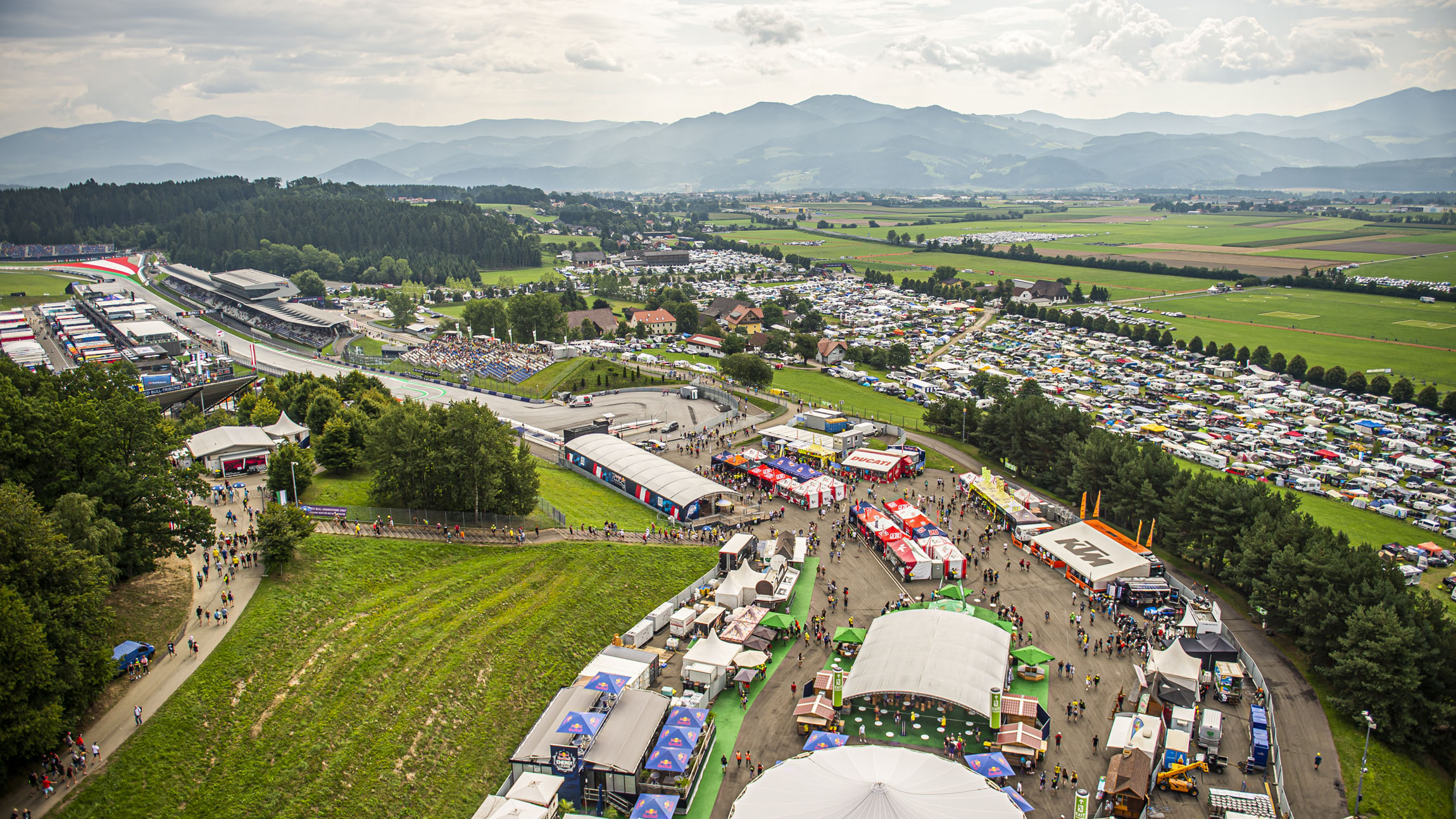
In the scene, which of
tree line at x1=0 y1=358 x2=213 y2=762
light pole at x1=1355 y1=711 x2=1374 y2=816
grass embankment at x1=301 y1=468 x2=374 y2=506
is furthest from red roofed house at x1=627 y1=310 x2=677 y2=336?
light pole at x1=1355 y1=711 x2=1374 y2=816

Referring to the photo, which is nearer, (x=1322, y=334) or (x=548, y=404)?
(x=548, y=404)

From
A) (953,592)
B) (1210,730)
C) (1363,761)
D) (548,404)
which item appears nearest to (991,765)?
(1210,730)

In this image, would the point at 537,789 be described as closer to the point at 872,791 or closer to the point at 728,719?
the point at 728,719

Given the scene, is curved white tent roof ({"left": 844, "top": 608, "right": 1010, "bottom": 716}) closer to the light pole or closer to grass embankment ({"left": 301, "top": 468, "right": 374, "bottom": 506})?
the light pole

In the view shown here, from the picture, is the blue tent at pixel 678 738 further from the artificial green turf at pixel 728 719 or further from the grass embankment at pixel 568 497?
the grass embankment at pixel 568 497

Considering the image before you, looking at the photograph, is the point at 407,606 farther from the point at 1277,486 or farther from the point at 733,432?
the point at 1277,486

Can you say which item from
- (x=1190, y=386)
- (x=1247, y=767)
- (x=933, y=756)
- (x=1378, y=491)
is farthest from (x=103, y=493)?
(x=1190, y=386)
